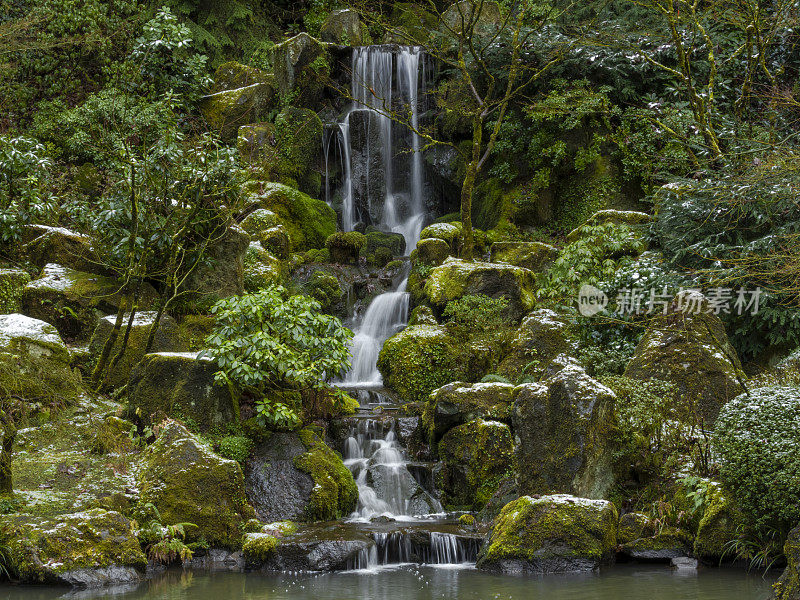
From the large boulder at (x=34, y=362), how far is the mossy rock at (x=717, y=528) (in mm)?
7953

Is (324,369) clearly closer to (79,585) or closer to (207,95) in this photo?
(79,585)

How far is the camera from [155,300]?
1223 centimetres

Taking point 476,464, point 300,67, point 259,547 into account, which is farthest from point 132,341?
point 300,67

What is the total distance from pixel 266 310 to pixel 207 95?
12042 mm

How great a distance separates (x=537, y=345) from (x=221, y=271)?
18.4ft

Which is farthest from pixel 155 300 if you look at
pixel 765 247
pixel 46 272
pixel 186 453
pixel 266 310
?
pixel 765 247

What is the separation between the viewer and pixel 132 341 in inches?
444

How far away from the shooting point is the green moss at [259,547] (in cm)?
789

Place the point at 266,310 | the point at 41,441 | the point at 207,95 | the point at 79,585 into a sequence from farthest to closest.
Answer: the point at 207,95 → the point at 266,310 → the point at 41,441 → the point at 79,585

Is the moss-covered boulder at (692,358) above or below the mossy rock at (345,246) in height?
below

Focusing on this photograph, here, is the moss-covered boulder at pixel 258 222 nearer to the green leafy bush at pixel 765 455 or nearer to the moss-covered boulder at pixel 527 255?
the moss-covered boulder at pixel 527 255

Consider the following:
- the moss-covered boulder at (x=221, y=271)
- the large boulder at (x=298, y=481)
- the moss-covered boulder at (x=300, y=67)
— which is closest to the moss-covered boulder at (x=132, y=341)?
the moss-covered boulder at (x=221, y=271)

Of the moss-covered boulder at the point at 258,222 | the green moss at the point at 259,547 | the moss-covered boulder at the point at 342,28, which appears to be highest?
the moss-covered boulder at the point at 342,28

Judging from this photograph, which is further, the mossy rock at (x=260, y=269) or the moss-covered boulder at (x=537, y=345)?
the mossy rock at (x=260, y=269)
